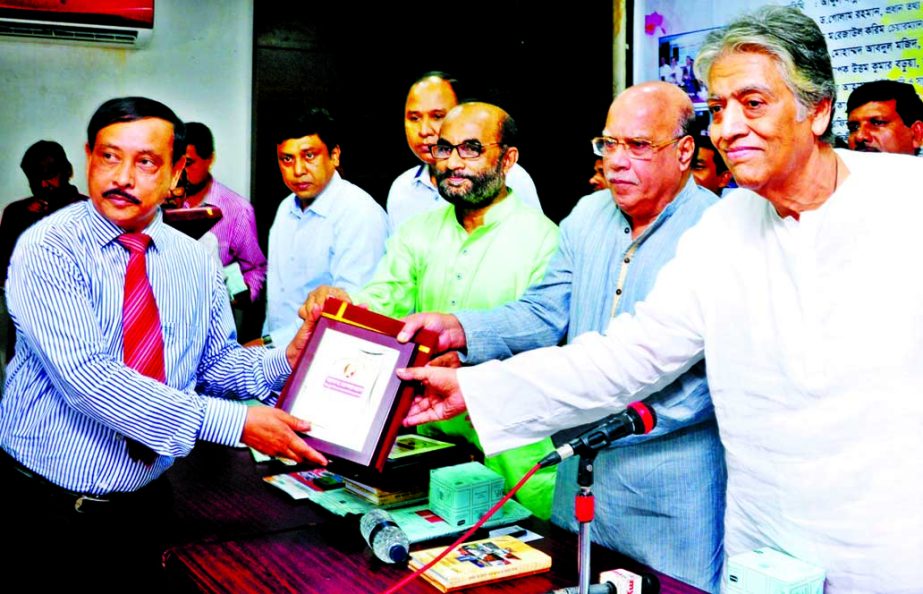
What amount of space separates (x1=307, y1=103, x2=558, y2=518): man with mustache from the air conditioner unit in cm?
367

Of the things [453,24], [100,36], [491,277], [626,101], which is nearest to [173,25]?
[100,36]

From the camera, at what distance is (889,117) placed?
3.99 meters

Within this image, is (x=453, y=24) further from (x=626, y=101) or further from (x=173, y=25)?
(x=626, y=101)

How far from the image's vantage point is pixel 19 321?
92.6 inches

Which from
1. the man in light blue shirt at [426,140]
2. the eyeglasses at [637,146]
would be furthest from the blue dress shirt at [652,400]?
the man in light blue shirt at [426,140]

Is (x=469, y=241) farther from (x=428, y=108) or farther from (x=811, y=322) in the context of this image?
(x=811, y=322)

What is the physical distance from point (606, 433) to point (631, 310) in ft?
2.53

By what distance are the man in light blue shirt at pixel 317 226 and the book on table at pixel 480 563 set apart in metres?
2.11

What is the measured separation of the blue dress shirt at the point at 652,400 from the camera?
2.27 meters

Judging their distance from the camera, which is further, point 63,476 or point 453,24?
point 453,24

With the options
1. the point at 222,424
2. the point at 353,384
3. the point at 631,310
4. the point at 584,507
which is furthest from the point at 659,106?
the point at 222,424

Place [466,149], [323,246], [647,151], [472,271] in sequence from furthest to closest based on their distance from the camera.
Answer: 1. [323,246]
2. [466,149]
3. [472,271]
4. [647,151]

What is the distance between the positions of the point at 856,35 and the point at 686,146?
2.24 m

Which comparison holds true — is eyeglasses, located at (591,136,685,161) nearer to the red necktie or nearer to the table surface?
the table surface
